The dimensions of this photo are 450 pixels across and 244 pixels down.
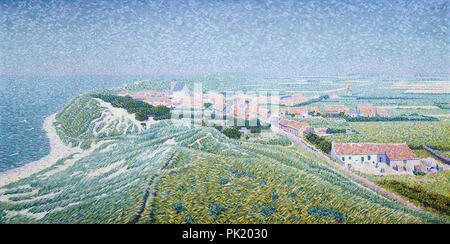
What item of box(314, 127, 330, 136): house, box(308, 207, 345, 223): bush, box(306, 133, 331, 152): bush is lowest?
box(308, 207, 345, 223): bush

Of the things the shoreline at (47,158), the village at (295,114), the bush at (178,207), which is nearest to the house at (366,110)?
the village at (295,114)

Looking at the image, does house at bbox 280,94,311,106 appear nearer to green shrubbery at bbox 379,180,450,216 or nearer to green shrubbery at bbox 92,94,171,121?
green shrubbery at bbox 379,180,450,216

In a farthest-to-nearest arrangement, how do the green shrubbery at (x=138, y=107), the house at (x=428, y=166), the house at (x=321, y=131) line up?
the green shrubbery at (x=138, y=107)
the house at (x=321, y=131)
the house at (x=428, y=166)

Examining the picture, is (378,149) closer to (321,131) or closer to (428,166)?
(428,166)

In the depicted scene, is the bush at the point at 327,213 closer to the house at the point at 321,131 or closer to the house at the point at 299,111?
→ the house at the point at 321,131

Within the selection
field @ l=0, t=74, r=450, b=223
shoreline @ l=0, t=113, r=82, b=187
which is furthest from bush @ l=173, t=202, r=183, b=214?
shoreline @ l=0, t=113, r=82, b=187
